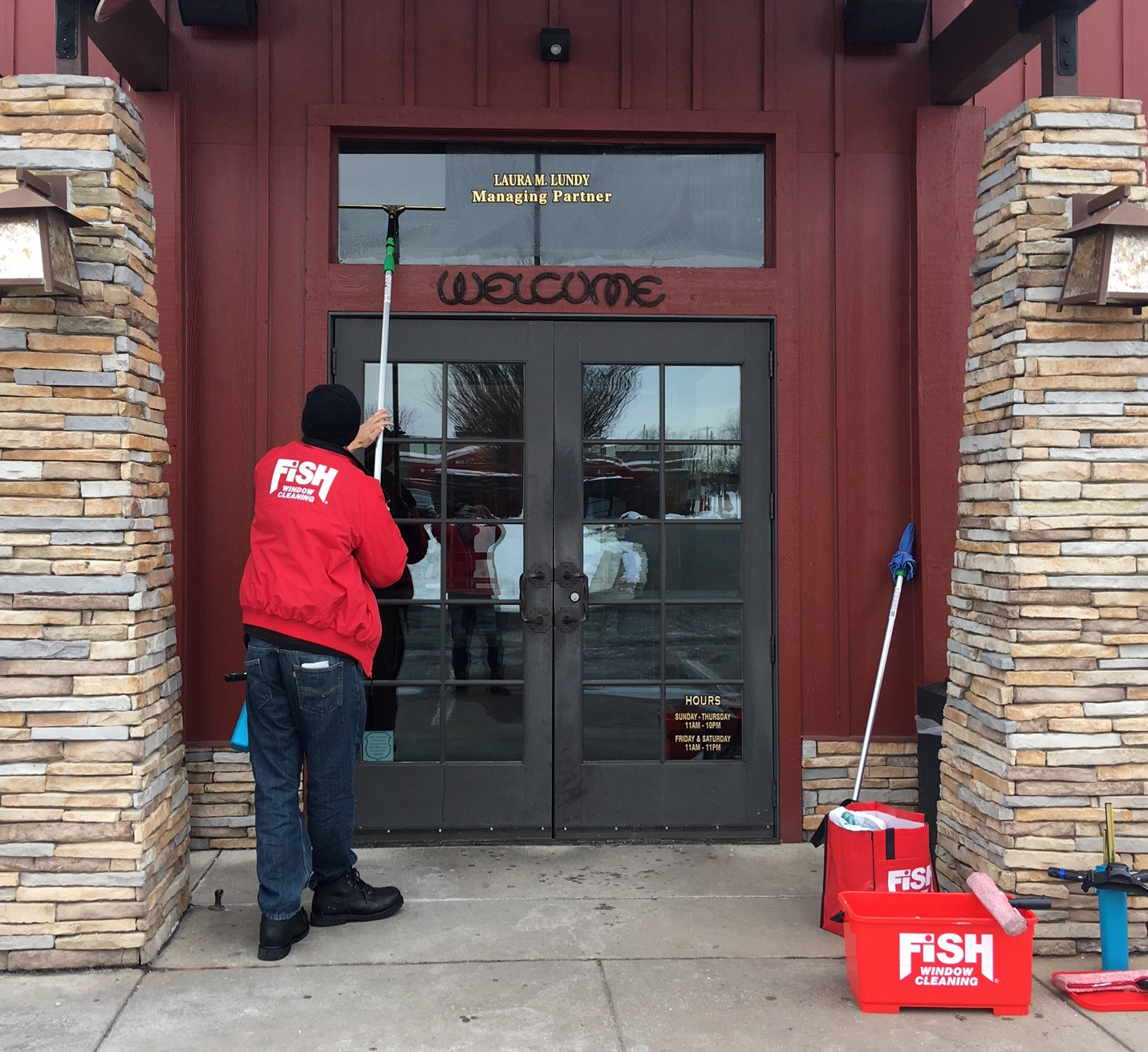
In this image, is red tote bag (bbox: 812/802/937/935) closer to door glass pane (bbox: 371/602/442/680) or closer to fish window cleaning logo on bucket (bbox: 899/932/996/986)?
fish window cleaning logo on bucket (bbox: 899/932/996/986)

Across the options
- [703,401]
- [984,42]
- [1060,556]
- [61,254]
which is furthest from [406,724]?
[984,42]

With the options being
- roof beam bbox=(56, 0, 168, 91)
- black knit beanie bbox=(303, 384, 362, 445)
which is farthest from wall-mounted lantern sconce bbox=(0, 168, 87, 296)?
black knit beanie bbox=(303, 384, 362, 445)

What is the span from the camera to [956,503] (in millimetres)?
5297

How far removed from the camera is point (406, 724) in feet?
17.5

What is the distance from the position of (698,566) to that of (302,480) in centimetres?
216

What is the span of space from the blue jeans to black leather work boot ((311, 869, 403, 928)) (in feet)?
0.55

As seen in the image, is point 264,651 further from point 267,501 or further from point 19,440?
point 19,440

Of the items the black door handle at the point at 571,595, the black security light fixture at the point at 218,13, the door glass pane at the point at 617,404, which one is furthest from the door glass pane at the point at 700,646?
the black security light fixture at the point at 218,13

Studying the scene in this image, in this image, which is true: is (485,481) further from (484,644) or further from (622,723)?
(622,723)

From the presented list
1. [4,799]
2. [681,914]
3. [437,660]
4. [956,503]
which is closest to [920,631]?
[956,503]

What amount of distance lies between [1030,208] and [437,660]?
10.9 feet

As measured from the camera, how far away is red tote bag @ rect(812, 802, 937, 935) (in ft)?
13.6

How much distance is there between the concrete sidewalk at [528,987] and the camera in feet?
11.1

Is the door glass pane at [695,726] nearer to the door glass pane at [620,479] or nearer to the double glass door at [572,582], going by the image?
the double glass door at [572,582]
